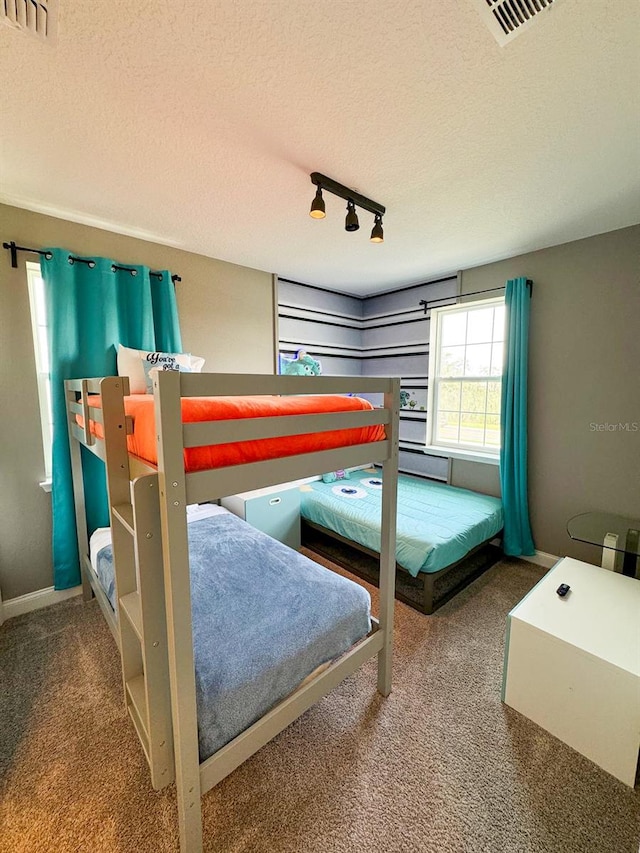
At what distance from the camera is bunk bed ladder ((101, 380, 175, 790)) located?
2.74 feet

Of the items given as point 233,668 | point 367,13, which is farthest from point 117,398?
point 367,13

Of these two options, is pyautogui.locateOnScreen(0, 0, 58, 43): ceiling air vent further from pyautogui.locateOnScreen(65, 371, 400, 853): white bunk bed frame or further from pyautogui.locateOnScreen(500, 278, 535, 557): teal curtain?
pyautogui.locateOnScreen(500, 278, 535, 557): teal curtain

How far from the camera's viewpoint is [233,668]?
3.38 ft

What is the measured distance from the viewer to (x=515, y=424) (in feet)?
8.61

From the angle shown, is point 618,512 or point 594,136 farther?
point 618,512

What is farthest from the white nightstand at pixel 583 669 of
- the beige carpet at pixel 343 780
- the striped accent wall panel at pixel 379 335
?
the striped accent wall panel at pixel 379 335

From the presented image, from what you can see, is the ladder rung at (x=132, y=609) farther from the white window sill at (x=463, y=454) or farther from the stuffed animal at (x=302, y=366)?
the white window sill at (x=463, y=454)

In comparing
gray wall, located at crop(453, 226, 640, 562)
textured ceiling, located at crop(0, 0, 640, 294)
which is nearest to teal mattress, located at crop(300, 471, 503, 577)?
gray wall, located at crop(453, 226, 640, 562)

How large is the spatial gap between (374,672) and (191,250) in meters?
3.07

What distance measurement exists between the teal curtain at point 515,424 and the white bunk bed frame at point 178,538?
5.98 ft

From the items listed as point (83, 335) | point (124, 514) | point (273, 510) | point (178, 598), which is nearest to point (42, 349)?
point (83, 335)

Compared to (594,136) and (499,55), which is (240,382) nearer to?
(499,55)

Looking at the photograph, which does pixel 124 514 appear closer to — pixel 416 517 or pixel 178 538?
pixel 178 538

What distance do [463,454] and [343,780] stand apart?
2.50 metres
